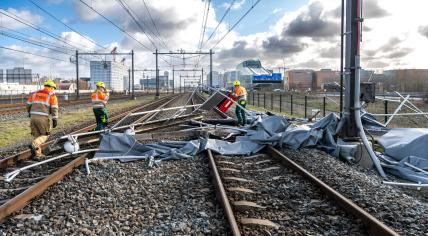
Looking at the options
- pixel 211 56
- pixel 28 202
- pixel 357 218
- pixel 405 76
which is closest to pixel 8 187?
pixel 28 202

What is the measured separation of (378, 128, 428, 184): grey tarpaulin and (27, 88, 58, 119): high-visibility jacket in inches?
340

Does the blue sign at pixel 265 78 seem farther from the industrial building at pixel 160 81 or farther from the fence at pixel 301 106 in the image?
the industrial building at pixel 160 81

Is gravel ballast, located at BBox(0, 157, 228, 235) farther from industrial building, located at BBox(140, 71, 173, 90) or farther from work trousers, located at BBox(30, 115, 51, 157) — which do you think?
industrial building, located at BBox(140, 71, 173, 90)

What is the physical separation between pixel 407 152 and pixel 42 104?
945 centimetres

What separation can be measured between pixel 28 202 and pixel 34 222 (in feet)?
3.11

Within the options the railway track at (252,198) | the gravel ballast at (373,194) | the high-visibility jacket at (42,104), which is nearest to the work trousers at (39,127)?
the high-visibility jacket at (42,104)

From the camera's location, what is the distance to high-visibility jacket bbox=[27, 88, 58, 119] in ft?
35.4

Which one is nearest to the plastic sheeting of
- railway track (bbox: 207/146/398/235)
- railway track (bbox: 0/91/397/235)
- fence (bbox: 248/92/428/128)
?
railway track (bbox: 0/91/397/235)

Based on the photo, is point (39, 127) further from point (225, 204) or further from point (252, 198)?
point (225, 204)

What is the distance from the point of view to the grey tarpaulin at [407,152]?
8.51m

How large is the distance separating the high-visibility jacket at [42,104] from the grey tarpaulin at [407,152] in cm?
864

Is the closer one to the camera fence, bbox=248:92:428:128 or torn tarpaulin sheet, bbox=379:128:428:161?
torn tarpaulin sheet, bbox=379:128:428:161

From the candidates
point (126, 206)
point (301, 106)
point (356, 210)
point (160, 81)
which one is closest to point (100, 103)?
point (126, 206)

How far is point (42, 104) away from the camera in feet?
35.5
